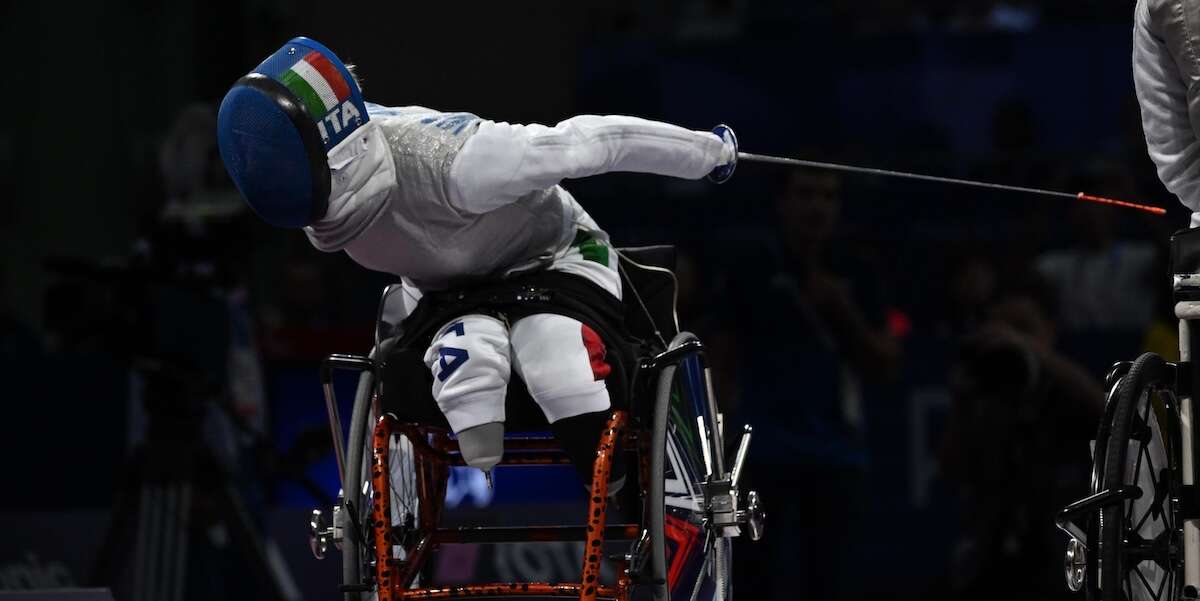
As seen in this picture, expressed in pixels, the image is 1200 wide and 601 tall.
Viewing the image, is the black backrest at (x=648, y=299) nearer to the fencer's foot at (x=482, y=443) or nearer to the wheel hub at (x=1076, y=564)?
the fencer's foot at (x=482, y=443)

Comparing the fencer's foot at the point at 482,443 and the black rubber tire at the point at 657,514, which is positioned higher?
the fencer's foot at the point at 482,443

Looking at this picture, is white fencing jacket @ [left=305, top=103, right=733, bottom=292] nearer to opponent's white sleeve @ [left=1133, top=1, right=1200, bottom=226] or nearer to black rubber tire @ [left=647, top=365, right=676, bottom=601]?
black rubber tire @ [left=647, top=365, right=676, bottom=601]

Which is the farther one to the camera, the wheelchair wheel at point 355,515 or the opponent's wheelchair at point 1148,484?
the wheelchair wheel at point 355,515

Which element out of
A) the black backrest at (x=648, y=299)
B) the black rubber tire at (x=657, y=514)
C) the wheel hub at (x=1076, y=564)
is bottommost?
the wheel hub at (x=1076, y=564)

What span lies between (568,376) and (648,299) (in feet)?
2.01

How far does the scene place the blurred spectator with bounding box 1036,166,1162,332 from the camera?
6684 mm

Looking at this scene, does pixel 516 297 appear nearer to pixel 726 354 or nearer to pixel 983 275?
pixel 726 354

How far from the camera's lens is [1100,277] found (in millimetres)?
6789

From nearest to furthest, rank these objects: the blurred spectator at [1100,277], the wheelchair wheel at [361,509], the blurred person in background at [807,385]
Answer: the wheelchair wheel at [361,509], the blurred person in background at [807,385], the blurred spectator at [1100,277]

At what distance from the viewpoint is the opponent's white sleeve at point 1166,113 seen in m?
3.33

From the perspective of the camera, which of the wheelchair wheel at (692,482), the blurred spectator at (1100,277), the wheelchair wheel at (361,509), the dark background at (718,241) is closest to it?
the wheelchair wheel at (361,509)

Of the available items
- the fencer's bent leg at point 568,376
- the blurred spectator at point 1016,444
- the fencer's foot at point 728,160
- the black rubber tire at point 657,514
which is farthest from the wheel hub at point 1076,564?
the blurred spectator at point 1016,444

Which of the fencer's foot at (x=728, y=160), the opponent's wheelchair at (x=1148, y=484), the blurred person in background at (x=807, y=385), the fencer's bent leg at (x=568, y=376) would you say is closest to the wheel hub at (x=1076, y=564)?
the opponent's wheelchair at (x=1148, y=484)

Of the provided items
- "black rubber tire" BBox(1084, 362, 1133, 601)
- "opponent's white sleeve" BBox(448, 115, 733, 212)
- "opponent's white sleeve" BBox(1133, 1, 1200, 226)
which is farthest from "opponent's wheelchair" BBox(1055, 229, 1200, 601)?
"opponent's white sleeve" BBox(448, 115, 733, 212)
